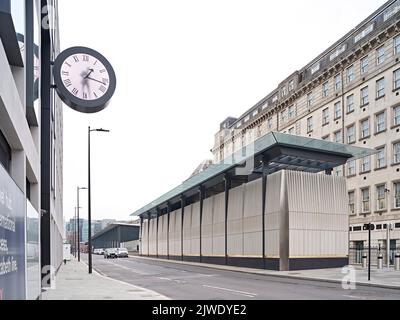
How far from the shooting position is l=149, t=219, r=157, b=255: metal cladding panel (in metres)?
78.1

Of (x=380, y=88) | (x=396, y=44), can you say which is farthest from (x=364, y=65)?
(x=396, y=44)

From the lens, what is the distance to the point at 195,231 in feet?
181

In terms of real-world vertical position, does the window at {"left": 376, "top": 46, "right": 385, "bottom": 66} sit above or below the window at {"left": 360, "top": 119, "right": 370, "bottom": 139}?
above

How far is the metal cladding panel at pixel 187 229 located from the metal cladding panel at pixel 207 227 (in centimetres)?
558

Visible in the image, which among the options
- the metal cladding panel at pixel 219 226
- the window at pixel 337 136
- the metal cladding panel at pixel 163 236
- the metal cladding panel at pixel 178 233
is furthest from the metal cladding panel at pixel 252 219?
the metal cladding panel at pixel 163 236

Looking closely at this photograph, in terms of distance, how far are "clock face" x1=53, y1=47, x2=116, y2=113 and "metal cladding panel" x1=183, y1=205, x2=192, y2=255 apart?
47.5m

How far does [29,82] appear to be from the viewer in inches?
416

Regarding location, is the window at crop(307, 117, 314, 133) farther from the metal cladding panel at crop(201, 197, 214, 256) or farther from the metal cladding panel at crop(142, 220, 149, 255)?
the metal cladding panel at crop(142, 220, 149, 255)

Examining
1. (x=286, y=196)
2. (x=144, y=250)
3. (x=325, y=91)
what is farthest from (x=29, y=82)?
(x=144, y=250)

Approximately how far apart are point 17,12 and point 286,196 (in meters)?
27.9

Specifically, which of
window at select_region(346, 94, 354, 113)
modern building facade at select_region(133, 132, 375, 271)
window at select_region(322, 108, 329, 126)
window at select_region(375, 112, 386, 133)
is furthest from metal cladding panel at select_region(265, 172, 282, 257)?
window at select_region(322, 108, 329, 126)

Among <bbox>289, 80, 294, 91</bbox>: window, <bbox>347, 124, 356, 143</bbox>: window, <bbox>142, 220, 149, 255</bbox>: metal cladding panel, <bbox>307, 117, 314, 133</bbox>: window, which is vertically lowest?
<bbox>142, 220, 149, 255</bbox>: metal cladding panel

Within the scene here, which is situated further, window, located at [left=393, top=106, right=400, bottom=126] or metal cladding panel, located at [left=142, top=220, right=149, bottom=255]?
metal cladding panel, located at [left=142, top=220, right=149, bottom=255]
